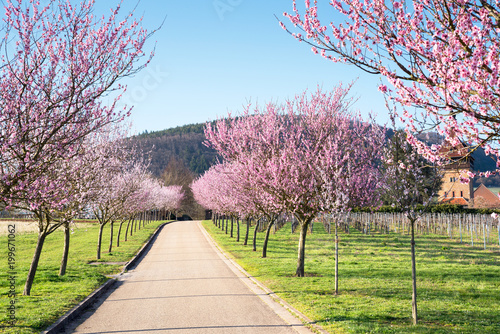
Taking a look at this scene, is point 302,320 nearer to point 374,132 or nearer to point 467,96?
point 467,96

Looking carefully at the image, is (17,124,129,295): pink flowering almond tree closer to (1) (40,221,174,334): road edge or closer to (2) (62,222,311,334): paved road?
(1) (40,221,174,334): road edge

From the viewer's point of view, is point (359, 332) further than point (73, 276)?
No

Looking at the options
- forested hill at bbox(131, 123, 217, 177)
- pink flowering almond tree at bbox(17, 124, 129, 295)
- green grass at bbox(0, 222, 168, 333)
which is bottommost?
green grass at bbox(0, 222, 168, 333)

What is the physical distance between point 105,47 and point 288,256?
56.1ft

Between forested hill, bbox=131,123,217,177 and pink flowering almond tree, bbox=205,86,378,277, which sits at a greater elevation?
forested hill, bbox=131,123,217,177

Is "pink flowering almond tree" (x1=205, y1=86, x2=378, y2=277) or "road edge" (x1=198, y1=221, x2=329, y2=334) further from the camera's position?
"pink flowering almond tree" (x1=205, y1=86, x2=378, y2=277)

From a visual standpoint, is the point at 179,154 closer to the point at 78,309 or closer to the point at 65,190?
the point at 65,190

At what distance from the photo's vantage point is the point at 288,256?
74.1 ft

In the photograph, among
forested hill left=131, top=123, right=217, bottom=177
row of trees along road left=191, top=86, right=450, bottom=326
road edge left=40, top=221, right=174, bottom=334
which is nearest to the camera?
road edge left=40, top=221, right=174, bottom=334

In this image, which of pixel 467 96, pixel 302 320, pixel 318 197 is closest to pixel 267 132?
→ pixel 318 197

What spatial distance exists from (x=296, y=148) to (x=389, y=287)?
6575 mm

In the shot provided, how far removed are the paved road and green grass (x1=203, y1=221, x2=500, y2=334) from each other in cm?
97

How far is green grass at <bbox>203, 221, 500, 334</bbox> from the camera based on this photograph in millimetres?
8766

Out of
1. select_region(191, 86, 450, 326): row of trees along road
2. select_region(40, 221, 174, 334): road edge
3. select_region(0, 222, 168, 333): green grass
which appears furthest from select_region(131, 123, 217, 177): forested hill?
select_region(40, 221, 174, 334): road edge
